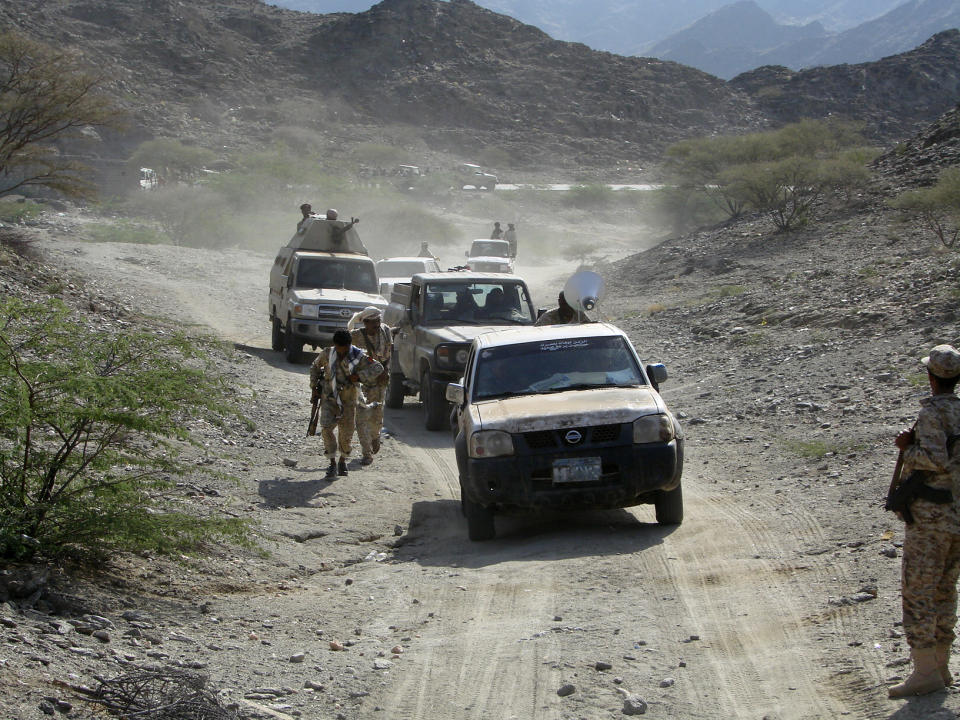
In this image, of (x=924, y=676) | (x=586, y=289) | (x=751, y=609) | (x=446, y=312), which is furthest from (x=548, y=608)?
(x=446, y=312)

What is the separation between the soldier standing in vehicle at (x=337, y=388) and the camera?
1049cm

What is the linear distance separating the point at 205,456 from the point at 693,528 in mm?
4786

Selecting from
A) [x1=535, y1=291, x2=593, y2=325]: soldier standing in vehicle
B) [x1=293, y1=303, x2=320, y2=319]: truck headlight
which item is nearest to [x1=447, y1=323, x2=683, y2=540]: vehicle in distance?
[x1=535, y1=291, x2=593, y2=325]: soldier standing in vehicle

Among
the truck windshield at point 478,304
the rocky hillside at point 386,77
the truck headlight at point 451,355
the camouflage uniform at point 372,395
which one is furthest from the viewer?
the rocky hillside at point 386,77

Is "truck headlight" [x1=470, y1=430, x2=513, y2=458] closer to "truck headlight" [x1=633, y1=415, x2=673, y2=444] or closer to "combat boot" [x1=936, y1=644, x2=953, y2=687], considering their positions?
"truck headlight" [x1=633, y1=415, x2=673, y2=444]

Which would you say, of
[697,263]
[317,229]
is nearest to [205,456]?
[317,229]

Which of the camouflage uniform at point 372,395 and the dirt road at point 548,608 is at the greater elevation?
the camouflage uniform at point 372,395

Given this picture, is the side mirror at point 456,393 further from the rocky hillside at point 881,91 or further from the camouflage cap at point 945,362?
the rocky hillside at point 881,91

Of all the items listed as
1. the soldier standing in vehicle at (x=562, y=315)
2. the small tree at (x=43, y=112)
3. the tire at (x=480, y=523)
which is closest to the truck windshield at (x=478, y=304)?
the soldier standing in vehicle at (x=562, y=315)

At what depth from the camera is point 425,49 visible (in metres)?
112

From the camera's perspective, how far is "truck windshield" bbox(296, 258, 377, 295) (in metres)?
20.4

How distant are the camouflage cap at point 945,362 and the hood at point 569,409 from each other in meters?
3.43

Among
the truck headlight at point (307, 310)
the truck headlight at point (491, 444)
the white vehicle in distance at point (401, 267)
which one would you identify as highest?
the white vehicle in distance at point (401, 267)

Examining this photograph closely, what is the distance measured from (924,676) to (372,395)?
7.06 m
